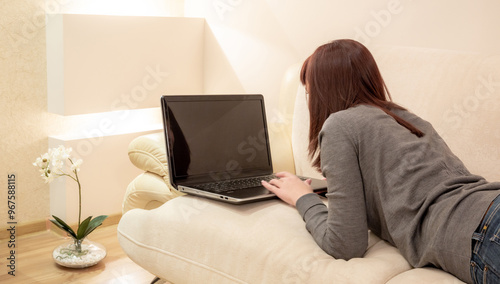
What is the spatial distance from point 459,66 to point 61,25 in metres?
1.68

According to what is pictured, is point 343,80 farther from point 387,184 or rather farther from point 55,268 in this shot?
point 55,268

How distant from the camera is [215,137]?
1743mm

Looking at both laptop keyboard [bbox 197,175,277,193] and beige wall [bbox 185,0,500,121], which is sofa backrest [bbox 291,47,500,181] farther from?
laptop keyboard [bbox 197,175,277,193]

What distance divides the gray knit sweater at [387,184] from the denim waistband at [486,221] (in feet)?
0.19

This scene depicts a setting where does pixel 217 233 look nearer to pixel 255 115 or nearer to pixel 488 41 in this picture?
pixel 255 115

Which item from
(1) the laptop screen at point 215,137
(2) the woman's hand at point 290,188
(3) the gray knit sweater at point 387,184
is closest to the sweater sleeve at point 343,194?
(3) the gray knit sweater at point 387,184

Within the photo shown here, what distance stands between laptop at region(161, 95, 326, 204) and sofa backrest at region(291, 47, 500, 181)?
0.44 metres

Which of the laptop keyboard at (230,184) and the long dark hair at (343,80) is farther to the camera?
the laptop keyboard at (230,184)

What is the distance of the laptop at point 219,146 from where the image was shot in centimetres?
159

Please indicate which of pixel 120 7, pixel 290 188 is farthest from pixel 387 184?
pixel 120 7

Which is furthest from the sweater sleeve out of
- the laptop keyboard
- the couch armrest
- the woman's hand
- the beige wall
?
the beige wall

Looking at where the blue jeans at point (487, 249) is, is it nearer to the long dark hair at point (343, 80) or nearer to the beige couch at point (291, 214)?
the beige couch at point (291, 214)

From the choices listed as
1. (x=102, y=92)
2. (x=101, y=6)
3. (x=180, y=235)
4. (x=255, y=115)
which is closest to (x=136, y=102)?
(x=102, y=92)

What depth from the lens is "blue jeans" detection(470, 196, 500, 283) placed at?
0.97 meters
